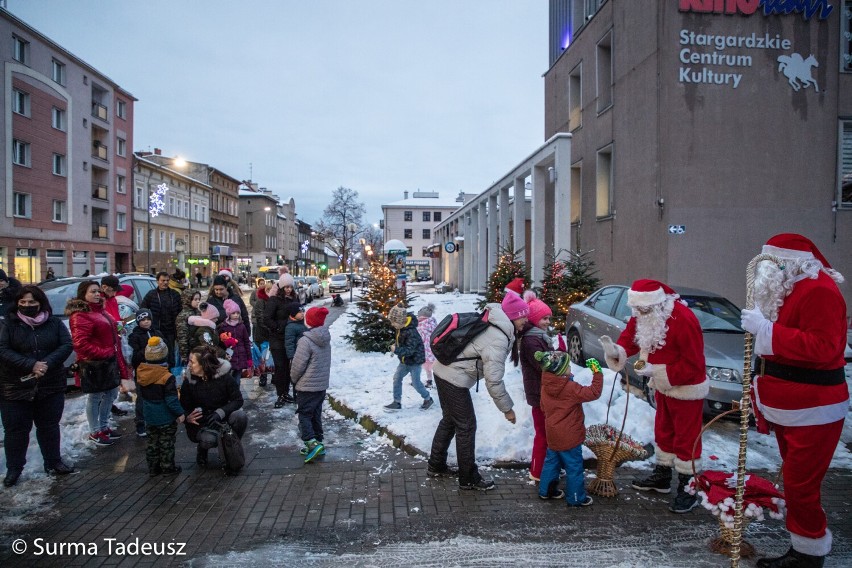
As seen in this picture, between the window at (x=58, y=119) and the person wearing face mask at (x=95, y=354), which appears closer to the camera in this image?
the person wearing face mask at (x=95, y=354)

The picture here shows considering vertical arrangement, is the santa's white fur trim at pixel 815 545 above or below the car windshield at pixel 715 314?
below

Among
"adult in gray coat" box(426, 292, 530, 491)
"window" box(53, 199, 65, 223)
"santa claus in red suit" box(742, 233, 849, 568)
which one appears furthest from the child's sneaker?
"window" box(53, 199, 65, 223)

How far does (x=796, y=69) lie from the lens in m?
13.3

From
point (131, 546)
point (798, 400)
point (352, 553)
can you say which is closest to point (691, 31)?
point (798, 400)

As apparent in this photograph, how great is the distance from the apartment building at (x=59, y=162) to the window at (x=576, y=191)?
91.9ft

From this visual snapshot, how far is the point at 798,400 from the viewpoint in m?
3.45

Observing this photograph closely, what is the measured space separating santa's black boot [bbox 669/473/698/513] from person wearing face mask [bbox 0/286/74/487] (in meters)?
5.75

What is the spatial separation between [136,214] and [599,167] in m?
40.8

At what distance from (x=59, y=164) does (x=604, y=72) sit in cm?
3275

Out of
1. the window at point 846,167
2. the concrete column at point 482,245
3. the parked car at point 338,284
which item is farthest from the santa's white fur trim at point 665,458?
the parked car at point 338,284

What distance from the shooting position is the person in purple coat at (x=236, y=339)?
7.76 meters

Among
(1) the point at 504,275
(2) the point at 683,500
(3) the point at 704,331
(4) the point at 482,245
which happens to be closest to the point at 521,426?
(2) the point at 683,500

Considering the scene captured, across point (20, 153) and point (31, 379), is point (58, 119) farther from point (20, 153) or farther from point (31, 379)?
point (31, 379)

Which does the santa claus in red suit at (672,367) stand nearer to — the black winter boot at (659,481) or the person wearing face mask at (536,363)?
the black winter boot at (659,481)
